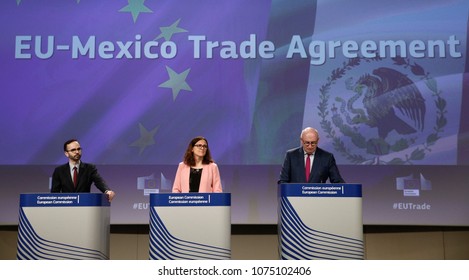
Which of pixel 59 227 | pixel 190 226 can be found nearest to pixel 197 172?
pixel 190 226

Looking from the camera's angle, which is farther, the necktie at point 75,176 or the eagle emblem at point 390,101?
the eagle emblem at point 390,101

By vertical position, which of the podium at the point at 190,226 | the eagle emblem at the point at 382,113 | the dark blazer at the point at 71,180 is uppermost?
the eagle emblem at the point at 382,113

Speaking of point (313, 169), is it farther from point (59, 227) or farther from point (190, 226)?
point (59, 227)

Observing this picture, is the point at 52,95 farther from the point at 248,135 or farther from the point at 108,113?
the point at 248,135

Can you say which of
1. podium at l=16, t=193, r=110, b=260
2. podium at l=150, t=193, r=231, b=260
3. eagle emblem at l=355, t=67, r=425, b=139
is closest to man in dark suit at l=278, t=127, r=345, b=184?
podium at l=150, t=193, r=231, b=260

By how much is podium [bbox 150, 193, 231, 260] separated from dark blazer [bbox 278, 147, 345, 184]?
2.17 ft

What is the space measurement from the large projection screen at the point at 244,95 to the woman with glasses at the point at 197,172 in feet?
4.03

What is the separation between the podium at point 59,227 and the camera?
313 centimetres

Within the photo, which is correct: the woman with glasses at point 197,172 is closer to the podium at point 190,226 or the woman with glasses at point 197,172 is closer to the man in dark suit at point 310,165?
the man in dark suit at point 310,165

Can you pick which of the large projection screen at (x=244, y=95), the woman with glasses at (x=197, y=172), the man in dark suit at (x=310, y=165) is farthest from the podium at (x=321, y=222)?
the large projection screen at (x=244, y=95)

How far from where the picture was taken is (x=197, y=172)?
3.88 m

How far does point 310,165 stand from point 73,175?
1.67m
